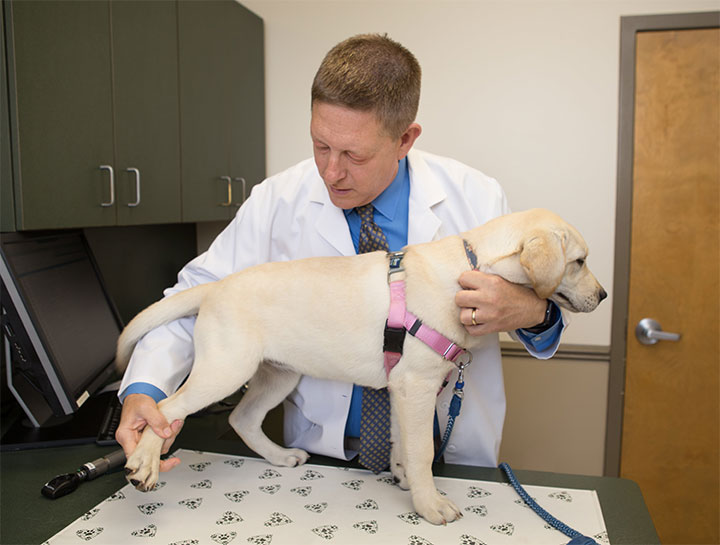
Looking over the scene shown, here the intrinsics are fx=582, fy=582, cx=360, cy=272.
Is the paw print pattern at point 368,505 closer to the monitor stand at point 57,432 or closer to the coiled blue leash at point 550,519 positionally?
the coiled blue leash at point 550,519

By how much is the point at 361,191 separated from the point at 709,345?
7.16 feet

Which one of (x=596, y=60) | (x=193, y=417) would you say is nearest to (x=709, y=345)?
(x=596, y=60)

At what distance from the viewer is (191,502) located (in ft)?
4.14

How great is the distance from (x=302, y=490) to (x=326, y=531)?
0.18m

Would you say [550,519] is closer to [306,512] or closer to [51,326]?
[306,512]

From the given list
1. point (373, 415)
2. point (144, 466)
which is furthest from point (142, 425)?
point (373, 415)

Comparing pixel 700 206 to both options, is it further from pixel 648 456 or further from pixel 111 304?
pixel 111 304

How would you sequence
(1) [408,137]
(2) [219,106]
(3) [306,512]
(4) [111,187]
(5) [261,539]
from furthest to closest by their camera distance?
1. (2) [219,106]
2. (4) [111,187]
3. (1) [408,137]
4. (3) [306,512]
5. (5) [261,539]

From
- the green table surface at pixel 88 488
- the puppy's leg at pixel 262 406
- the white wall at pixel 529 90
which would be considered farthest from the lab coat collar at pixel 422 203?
the white wall at pixel 529 90

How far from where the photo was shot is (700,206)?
8.85 ft

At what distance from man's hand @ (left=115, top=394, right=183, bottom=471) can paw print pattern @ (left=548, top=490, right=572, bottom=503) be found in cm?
83

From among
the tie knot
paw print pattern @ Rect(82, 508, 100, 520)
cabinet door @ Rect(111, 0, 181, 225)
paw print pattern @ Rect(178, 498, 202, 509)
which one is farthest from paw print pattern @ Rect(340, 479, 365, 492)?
cabinet door @ Rect(111, 0, 181, 225)

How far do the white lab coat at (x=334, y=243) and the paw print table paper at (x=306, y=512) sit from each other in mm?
207

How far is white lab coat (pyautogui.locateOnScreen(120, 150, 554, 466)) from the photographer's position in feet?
5.12
